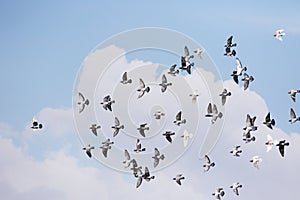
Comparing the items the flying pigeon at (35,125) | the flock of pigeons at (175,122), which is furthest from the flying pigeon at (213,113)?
the flying pigeon at (35,125)

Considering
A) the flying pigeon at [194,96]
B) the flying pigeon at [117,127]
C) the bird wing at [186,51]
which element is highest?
the bird wing at [186,51]

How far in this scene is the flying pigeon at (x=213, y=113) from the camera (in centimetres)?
1744

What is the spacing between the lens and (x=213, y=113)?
17.4 m

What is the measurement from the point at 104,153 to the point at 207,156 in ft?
8.53

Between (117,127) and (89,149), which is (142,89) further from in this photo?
(89,149)

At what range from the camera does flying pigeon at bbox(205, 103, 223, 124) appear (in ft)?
57.2

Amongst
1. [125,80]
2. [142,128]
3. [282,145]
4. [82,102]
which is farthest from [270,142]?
[82,102]

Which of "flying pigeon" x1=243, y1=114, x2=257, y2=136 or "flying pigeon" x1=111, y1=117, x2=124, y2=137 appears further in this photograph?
"flying pigeon" x1=111, y1=117, x2=124, y2=137

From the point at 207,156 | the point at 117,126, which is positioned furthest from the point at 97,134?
the point at 207,156

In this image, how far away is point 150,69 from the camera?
18.1m

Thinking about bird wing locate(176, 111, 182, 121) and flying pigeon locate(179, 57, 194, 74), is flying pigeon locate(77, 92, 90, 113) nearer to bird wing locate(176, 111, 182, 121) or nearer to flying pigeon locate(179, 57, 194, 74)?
bird wing locate(176, 111, 182, 121)

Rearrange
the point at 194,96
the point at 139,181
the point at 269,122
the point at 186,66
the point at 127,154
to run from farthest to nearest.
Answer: the point at 194,96 → the point at 127,154 → the point at 186,66 → the point at 139,181 → the point at 269,122

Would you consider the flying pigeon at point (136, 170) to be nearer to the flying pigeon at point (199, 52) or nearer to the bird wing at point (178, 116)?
the bird wing at point (178, 116)

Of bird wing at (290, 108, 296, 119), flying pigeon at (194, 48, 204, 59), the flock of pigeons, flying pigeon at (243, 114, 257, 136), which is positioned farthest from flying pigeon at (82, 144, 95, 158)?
bird wing at (290, 108, 296, 119)
